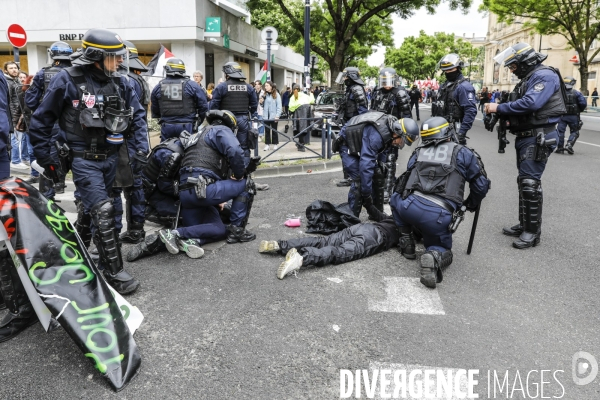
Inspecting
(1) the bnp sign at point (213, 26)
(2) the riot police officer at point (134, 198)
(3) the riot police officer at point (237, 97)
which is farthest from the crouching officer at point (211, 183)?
(1) the bnp sign at point (213, 26)

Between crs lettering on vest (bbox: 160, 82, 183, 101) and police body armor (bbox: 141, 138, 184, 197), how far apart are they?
2.21 meters

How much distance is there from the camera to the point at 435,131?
173 inches

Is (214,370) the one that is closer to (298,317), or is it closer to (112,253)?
(298,317)

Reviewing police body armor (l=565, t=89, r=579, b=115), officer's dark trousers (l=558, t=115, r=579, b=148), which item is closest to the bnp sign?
officer's dark trousers (l=558, t=115, r=579, b=148)

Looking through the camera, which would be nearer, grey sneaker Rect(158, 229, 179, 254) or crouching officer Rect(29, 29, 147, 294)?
crouching officer Rect(29, 29, 147, 294)

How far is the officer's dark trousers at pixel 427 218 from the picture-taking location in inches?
166

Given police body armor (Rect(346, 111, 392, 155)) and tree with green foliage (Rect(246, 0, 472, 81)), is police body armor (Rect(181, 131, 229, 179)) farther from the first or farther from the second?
tree with green foliage (Rect(246, 0, 472, 81))

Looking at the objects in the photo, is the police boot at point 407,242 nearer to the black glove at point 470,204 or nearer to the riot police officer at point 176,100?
the black glove at point 470,204

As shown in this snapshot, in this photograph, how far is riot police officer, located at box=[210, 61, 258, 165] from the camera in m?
8.23

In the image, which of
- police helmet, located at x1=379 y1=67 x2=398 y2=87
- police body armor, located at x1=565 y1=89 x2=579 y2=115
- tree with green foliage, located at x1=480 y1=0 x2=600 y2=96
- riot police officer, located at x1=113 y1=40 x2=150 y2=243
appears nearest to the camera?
riot police officer, located at x1=113 y1=40 x2=150 y2=243

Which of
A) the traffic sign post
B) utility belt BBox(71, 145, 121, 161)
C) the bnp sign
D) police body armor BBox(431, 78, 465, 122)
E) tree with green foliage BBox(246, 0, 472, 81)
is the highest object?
tree with green foliage BBox(246, 0, 472, 81)

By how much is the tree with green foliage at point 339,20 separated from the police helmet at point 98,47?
20.8 m

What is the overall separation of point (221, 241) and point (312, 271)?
1278 mm

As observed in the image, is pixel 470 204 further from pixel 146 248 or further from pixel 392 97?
pixel 392 97
